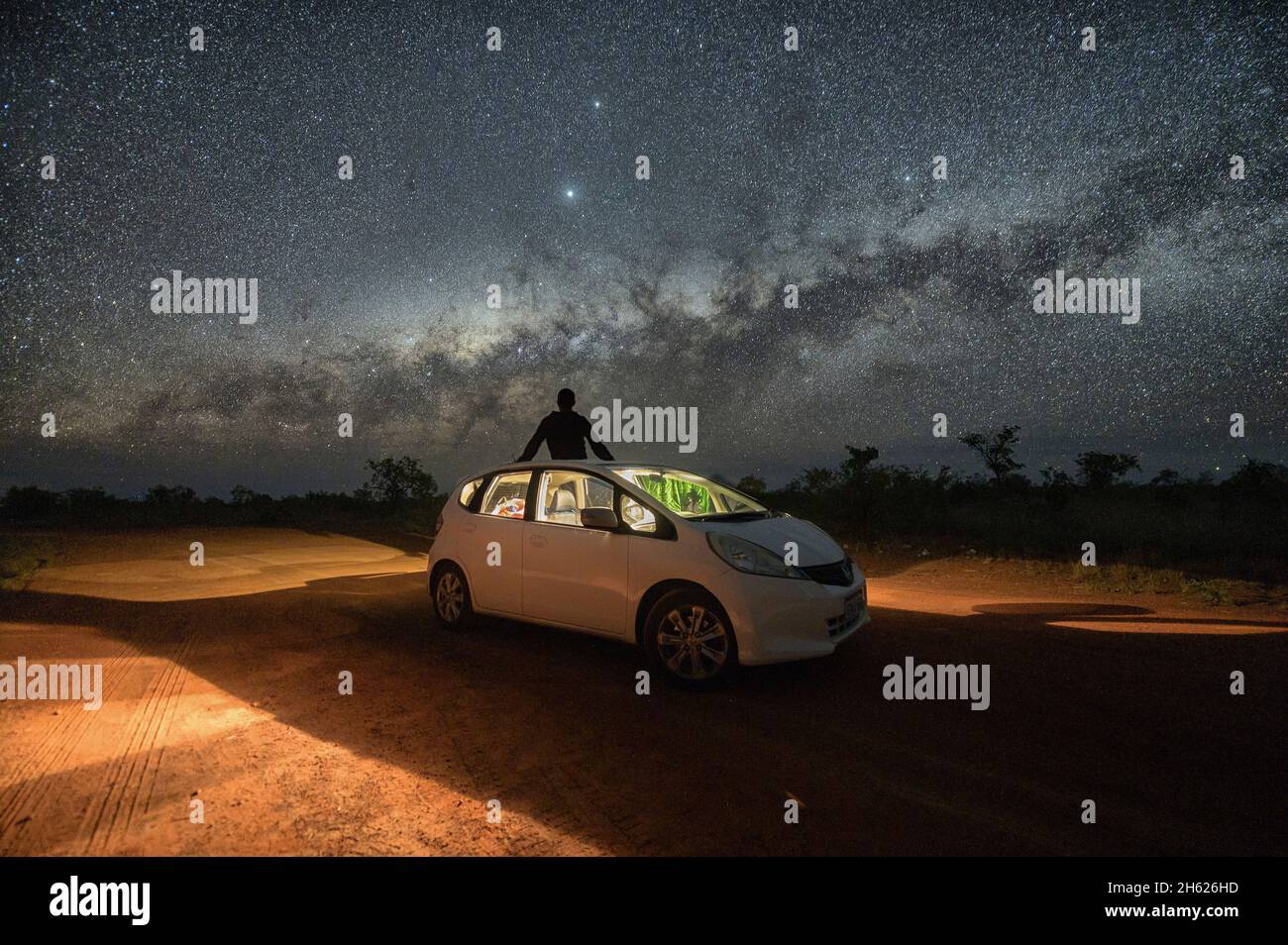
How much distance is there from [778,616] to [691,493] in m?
1.78

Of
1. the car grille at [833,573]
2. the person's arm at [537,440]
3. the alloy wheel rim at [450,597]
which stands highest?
the person's arm at [537,440]

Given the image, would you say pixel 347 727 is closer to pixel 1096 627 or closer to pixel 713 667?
pixel 713 667

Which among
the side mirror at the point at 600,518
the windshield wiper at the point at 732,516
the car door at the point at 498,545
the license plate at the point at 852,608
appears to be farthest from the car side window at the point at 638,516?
the license plate at the point at 852,608

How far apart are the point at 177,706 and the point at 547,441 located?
498cm

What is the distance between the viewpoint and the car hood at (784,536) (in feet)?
16.0

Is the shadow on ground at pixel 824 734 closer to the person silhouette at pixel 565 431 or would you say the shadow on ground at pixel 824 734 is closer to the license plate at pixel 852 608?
the license plate at pixel 852 608

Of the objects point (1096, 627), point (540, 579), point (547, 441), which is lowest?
point (1096, 627)

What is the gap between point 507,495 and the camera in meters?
6.29

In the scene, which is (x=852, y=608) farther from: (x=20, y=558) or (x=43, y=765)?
(x=20, y=558)

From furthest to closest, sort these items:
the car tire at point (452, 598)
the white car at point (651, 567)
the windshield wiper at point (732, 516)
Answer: the car tire at point (452, 598) → the windshield wiper at point (732, 516) → the white car at point (651, 567)

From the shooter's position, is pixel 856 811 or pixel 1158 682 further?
pixel 1158 682

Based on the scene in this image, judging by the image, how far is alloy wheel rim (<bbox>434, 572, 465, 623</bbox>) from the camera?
6.50 m
